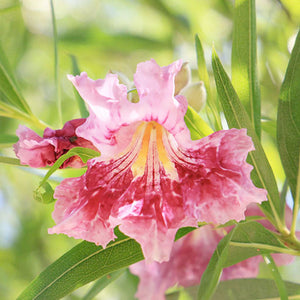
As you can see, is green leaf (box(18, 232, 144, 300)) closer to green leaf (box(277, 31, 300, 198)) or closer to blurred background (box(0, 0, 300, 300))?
green leaf (box(277, 31, 300, 198))

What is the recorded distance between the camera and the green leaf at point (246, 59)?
0.90 m

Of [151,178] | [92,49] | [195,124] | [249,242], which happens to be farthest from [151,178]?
[92,49]

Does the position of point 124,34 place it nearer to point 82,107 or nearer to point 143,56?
point 143,56

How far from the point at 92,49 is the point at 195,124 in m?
1.35

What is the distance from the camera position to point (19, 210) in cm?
222

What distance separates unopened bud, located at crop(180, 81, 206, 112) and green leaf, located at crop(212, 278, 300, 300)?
41 cm

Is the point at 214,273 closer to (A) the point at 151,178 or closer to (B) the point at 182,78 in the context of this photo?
(A) the point at 151,178

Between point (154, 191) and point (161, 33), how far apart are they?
151 centimetres

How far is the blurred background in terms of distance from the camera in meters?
1.82

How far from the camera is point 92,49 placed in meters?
2.07

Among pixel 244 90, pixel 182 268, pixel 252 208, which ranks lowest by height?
pixel 182 268

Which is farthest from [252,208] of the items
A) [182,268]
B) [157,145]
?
[157,145]

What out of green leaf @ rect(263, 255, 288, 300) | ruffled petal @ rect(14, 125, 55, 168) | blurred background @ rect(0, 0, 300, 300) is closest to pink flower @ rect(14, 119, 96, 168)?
ruffled petal @ rect(14, 125, 55, 168)

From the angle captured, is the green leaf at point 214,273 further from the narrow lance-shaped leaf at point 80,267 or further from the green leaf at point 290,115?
the green leaf at point 290,115
